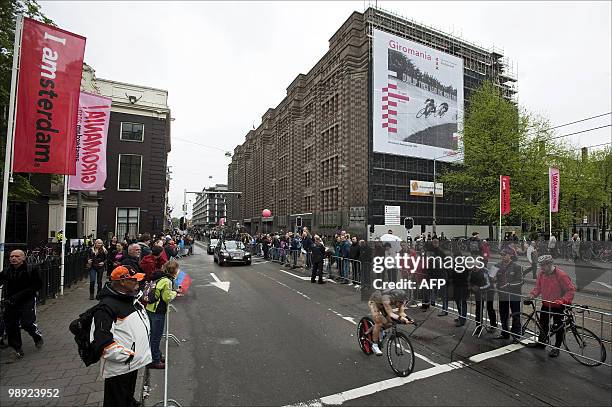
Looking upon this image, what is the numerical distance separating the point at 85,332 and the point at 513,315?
7498 mm

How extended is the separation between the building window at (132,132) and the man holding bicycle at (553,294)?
3267 centimetres

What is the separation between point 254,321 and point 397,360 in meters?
4.12

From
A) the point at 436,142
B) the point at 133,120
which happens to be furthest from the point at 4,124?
the point at 436,142

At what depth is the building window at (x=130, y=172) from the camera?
31312mm

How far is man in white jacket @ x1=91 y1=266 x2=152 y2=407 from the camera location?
325 centimetres

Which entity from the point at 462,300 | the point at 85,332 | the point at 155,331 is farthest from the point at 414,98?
the point at 85,332

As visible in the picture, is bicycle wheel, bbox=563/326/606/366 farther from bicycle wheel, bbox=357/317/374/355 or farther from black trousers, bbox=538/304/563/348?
bicycle wheel, bbox=357/317/374/355

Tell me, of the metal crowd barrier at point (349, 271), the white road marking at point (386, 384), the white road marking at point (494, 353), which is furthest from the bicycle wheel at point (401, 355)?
the metal crowd barrier at point (349, 271)

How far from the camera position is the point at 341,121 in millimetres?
44625

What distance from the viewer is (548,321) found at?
22.2 ft

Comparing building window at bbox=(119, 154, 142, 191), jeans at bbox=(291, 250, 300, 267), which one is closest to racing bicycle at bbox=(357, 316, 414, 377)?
jeans at bbox=(291, 250, 300, 267)

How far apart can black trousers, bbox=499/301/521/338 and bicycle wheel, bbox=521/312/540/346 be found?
0.11 metres

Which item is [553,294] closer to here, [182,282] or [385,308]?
[385,308]
